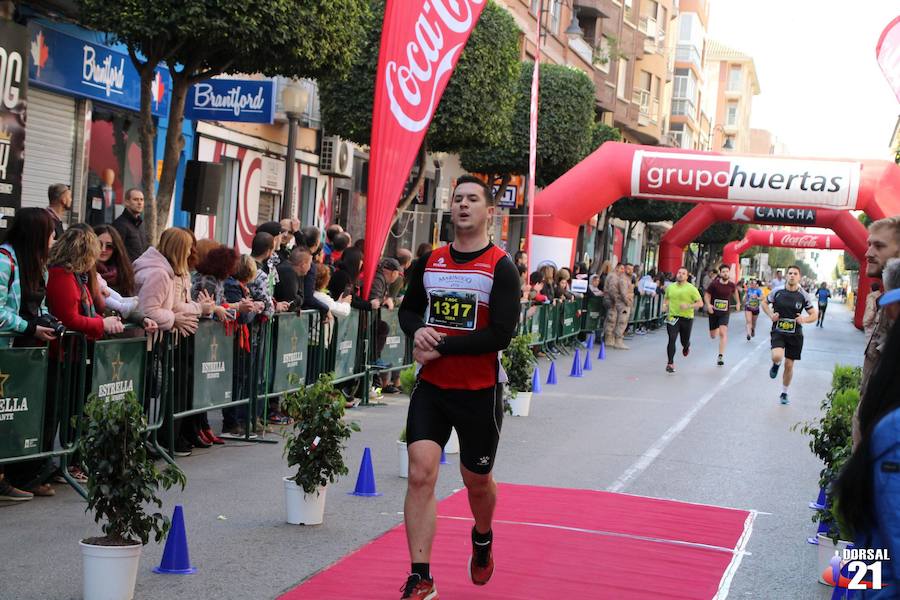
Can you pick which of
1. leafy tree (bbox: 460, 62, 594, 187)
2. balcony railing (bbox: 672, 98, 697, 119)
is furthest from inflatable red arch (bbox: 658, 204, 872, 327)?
balcony railing (bbox: 672, 98, 697, 119)

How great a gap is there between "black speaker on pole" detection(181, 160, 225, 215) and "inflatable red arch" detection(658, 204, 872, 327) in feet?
69.4

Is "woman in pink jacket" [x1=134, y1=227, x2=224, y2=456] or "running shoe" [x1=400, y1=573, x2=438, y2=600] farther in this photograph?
"woman in pink jacket" [x1=134, y1=227, x2=224, y2=456]

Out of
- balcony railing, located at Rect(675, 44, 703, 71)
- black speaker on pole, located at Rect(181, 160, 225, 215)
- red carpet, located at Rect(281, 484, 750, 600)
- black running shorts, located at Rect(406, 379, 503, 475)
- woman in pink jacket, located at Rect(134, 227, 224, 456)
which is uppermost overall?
balcony railing, located at Rect(675, 44, 703, 71)

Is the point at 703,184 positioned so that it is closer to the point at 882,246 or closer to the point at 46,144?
the point at 46,144

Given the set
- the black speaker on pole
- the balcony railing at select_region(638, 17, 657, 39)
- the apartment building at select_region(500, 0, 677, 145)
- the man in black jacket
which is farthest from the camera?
the balcony railing at select_region(638, 17, 657, 39)

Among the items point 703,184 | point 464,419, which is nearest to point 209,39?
point 464,419

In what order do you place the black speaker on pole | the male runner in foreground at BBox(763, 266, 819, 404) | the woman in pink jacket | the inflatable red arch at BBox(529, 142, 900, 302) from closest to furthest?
the woman in pink jacket < the black speaker on pole < the male runner in foreground at BBox(763, 266, 819, 404) < the inflatable red arch at BBox(529, 142, 900, 302)

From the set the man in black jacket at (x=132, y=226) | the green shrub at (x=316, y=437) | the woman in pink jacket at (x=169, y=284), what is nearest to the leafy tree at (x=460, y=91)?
the man in black jacket at (x=132, y=226)

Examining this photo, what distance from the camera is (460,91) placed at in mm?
22938

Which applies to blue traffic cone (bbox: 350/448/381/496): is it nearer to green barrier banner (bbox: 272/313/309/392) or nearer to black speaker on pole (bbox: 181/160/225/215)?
green barrier banner (bbox: 272/313/309/392)

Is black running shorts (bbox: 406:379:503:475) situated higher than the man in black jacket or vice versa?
the man in black jacket

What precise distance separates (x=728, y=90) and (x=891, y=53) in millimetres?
116352

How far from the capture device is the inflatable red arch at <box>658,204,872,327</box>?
122 ft

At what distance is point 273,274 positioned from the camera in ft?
38.7
